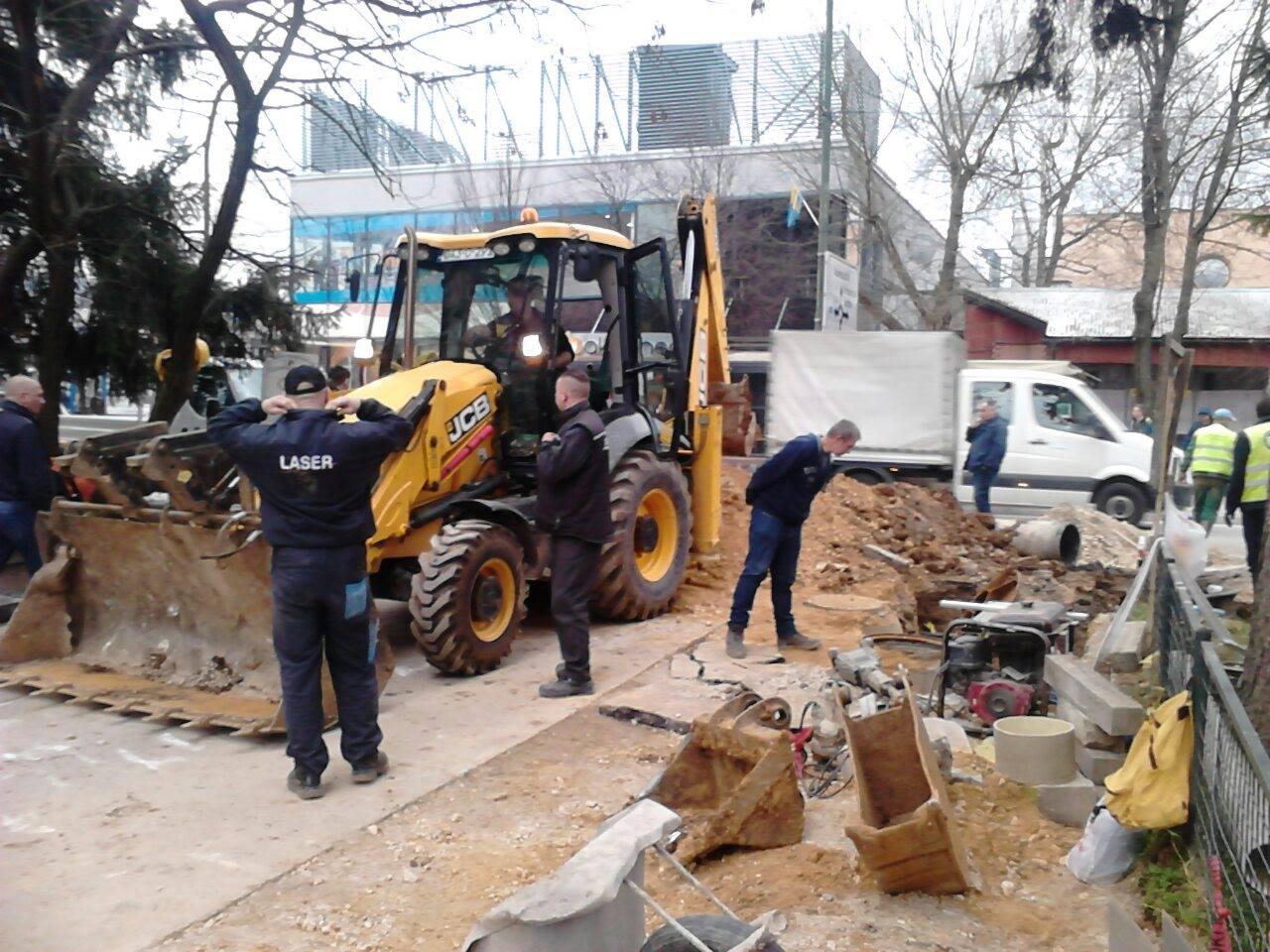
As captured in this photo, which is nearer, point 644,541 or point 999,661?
point 999,661

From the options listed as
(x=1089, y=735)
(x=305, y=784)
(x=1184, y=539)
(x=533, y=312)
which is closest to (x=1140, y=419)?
(x=1184, y=539)

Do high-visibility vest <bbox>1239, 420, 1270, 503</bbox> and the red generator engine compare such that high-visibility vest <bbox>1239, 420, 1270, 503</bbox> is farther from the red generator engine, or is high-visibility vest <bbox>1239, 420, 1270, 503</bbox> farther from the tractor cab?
the tractor cab

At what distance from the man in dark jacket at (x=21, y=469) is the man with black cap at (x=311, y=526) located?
3668mm

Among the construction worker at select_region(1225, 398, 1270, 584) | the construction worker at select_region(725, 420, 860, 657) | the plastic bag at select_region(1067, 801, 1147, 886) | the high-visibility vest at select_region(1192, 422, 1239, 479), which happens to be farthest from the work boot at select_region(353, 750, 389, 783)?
the high-visibility vest at select_region(1192, 422, 1239, 479)

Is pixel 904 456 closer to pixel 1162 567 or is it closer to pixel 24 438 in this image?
pixel 1162 567

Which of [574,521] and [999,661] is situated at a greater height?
[574,521]

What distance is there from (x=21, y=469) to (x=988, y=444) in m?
10.2

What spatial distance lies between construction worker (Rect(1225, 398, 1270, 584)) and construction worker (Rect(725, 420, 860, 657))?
3.81 meters

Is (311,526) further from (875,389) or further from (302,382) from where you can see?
(875,389)

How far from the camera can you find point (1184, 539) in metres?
7.08

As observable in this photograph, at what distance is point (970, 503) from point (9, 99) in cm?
1163

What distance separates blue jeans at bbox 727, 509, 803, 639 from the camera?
7.21 metres

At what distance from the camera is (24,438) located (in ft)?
24.9

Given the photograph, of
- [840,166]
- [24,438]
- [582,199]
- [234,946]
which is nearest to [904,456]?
[24,438]
